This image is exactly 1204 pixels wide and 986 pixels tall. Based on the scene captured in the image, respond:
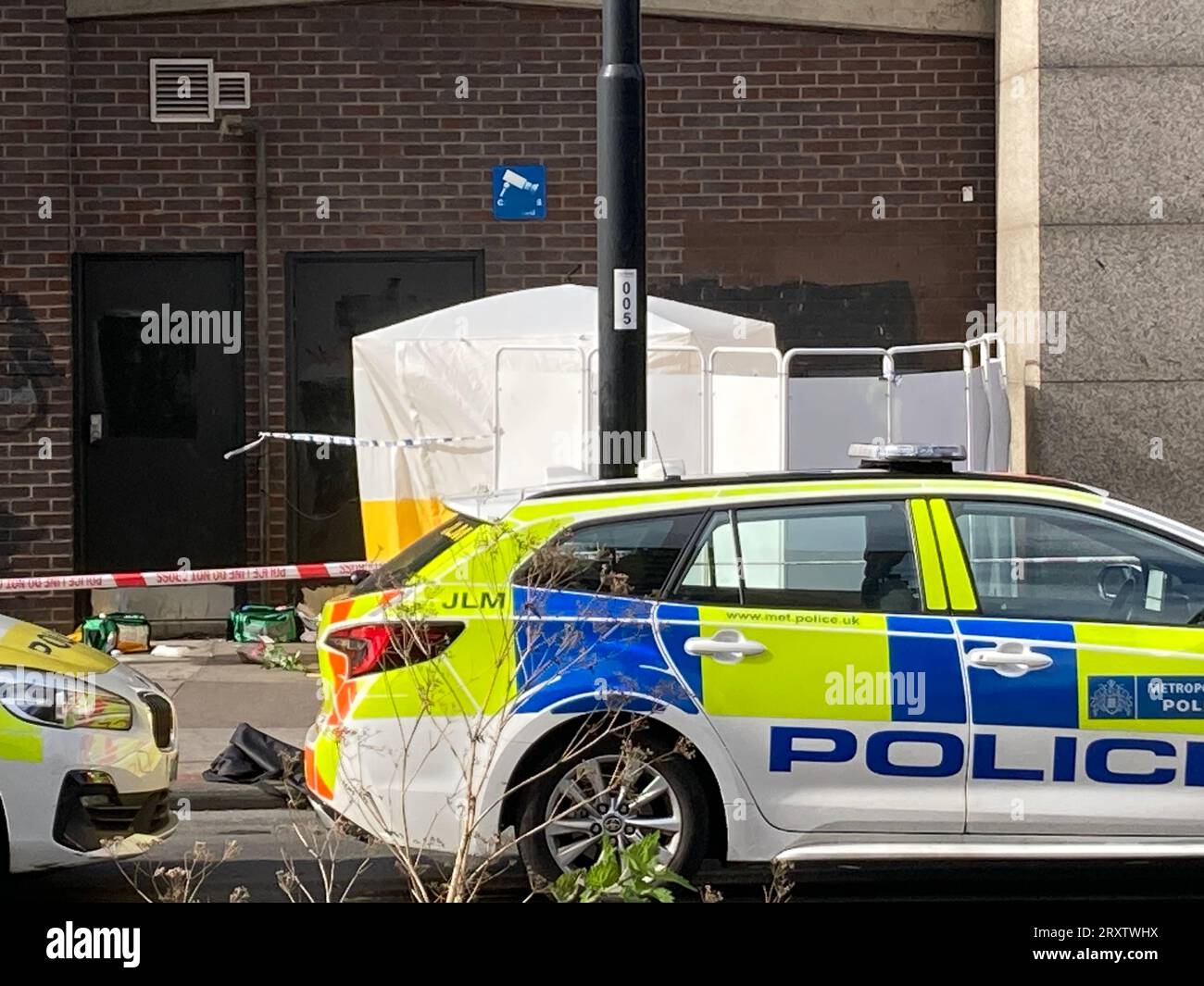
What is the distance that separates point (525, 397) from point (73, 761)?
17.7 feet

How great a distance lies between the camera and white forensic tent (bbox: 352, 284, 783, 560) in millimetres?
11047

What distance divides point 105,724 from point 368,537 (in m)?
5.17

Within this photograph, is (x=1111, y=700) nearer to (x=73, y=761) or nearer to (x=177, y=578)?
(x=73, y=761)

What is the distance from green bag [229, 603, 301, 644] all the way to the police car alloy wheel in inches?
262

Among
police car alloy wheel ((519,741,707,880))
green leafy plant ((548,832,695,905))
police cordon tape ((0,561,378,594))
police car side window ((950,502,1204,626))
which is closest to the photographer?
green leafy plant ((548,832,695,905))

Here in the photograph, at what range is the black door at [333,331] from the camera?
13.4 m

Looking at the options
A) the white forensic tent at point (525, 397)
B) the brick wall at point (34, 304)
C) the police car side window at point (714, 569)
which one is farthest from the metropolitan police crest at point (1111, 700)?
the brick wall at point (34, 304)

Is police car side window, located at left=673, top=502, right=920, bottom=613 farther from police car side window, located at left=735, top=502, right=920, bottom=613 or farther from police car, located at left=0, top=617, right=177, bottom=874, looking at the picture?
police car, located at left=0, top=617, right=177, bottom=874

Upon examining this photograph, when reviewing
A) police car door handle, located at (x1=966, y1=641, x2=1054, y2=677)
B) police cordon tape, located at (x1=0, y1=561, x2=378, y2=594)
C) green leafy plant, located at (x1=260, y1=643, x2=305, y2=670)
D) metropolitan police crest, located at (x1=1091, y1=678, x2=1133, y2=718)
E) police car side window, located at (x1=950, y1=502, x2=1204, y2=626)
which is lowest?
green leafy plant, located at (x1=260, y1=643, x2=305, y2=670)

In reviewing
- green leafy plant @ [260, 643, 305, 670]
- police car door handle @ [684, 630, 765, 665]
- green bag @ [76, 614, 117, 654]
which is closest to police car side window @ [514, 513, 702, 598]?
police car door handle @ [684, 630, 765, 665]

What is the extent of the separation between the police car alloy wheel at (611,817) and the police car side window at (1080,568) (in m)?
1.26

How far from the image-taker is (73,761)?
6359 mm

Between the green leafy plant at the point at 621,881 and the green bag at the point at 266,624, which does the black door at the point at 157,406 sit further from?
the green leafy plant at the point at 621,881
